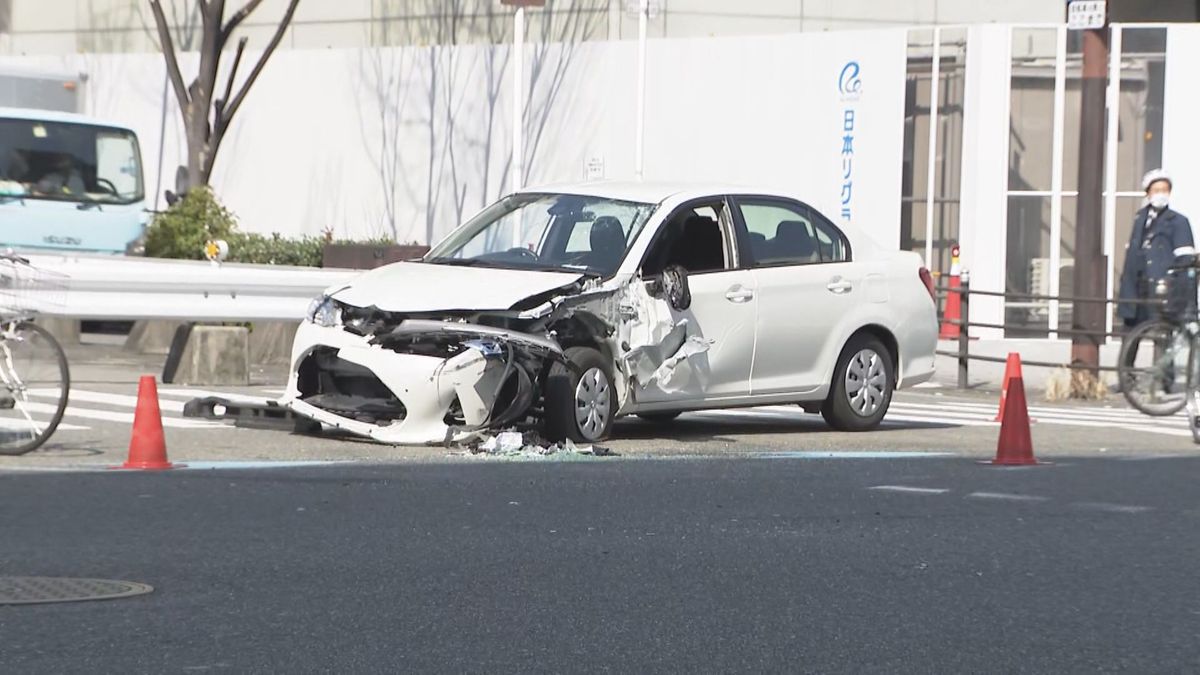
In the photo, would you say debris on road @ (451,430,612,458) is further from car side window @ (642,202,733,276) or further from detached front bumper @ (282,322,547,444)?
car side window @ (642,202,733,276)

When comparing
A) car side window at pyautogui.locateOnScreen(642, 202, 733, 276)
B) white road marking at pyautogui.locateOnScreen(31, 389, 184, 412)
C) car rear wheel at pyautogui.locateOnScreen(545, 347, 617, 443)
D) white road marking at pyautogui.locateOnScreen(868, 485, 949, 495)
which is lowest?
white road marking at pyautogui.locateOnScreen(868, 485, 949, 495)

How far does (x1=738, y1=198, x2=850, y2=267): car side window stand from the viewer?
14.2 m

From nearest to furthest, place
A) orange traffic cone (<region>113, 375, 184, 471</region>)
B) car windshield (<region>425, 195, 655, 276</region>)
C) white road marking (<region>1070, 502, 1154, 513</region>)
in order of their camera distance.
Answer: white road marking (<region>1070, 502, 1154, 513</region>)
orange traffic cone (<region>113, 375, 184, 471</region>)
car windshield (<region>425, 195, 655, 276</region>)

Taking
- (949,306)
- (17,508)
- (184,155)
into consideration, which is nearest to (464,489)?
(17,508)

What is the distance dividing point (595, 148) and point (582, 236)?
16.3 meters

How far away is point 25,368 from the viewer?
37.8 ft

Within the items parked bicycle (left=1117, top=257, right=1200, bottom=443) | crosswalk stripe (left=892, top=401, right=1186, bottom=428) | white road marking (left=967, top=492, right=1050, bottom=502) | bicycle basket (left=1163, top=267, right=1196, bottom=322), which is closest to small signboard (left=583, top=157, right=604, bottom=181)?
crosswalk stripe (left=892, top=401, right=1186, bottom=428)

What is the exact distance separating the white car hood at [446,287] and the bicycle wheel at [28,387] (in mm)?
1821

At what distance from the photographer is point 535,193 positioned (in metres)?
14.2

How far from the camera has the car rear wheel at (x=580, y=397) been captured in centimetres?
1256

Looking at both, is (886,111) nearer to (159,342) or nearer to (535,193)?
(159,342)

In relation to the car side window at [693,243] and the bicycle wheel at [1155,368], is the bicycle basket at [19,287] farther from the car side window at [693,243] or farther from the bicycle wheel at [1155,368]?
the bicycle wheel at [1155,368]

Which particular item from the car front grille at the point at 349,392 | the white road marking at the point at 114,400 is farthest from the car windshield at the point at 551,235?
the white road marking at the point at 114,400

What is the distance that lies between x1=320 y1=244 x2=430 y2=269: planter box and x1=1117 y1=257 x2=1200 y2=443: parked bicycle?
11.6 meters
